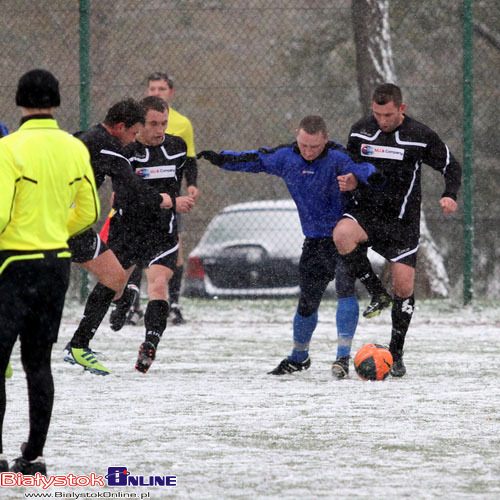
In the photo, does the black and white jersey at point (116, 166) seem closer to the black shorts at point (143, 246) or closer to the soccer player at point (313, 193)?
the soccer player at point (313, 193)

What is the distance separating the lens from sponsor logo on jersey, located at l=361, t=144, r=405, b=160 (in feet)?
25.0

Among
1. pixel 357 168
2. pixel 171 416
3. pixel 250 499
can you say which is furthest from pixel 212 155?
pixel 250 499

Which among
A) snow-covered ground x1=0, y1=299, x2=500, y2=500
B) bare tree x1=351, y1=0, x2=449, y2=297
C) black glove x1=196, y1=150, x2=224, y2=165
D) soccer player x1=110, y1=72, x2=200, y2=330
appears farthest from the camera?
bare tree x1=351, y1=0, x2=449, y2=297

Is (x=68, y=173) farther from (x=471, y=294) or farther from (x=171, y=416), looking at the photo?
(x=471, y=294)

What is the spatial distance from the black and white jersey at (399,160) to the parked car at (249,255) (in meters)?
4.96

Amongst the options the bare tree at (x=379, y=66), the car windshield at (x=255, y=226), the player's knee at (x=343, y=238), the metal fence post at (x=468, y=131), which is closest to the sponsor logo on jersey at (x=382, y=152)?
the player's knee at (x=343, y=238)

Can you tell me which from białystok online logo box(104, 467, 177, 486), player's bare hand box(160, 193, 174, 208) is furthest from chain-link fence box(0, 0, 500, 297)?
białystok online logo box(104, 467, 177, 486)

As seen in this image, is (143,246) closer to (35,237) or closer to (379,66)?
(35,237)

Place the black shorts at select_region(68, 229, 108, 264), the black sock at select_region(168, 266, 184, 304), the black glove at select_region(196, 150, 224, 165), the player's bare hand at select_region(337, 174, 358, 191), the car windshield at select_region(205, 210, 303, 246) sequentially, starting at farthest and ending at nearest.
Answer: the car windshield at select_region(205, 210, 303, 246)
the black sock at select_region(168, 266, 184, 304)
the black glove at select_region(196, 150, 224, 165)
the player's bare hand at select_region(337, 174, 358, 191)
the black shorts at select_region(68, 229, 108, 264)

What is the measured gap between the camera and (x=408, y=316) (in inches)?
303

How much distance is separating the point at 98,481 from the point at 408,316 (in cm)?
364

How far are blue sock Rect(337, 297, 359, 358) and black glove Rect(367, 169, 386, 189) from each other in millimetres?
773

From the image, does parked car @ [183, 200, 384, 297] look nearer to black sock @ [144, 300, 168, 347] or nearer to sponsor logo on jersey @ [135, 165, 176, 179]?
sponsor logo on jersey @ [135, 165, 176, 179]

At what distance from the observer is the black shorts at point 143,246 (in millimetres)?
7980
